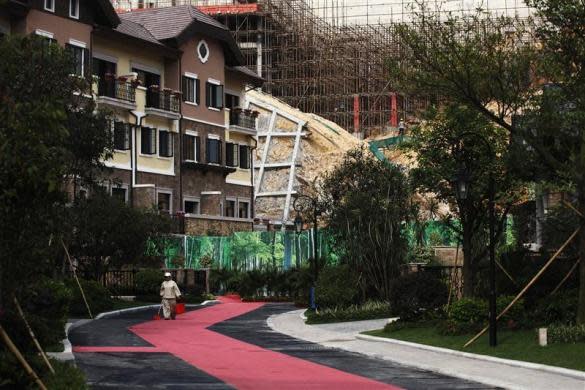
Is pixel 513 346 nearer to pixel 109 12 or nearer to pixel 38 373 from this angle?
pixel 38 373

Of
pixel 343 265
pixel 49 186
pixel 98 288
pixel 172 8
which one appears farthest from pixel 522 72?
pixel 172 8

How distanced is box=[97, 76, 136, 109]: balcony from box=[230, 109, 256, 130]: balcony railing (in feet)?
38.1

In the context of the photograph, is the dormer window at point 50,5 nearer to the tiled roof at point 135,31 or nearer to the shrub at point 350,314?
the tiled roof at point 135,31

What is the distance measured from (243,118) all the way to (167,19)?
8388 millimetres

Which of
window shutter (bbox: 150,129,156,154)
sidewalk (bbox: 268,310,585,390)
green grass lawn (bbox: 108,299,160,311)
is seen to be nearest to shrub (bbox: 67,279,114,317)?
green grass lawn (bbox: 108,299,160,311)

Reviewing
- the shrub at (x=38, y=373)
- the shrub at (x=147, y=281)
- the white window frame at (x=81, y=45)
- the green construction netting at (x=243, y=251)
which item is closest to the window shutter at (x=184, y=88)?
the green construction netting at (x=243, y=251)

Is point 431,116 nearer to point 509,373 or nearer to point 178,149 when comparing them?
point 509,373

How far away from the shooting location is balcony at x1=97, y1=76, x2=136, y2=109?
4947 cm

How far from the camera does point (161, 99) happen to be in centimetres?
5462

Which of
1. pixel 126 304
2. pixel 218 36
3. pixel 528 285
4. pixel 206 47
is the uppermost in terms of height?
pixel 218 36

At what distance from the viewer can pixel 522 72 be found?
24.5 metres

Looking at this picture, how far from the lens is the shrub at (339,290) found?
3478cm

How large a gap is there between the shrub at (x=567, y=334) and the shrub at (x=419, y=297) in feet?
22.4

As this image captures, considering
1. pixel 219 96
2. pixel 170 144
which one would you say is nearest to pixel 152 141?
pixel 170 144
